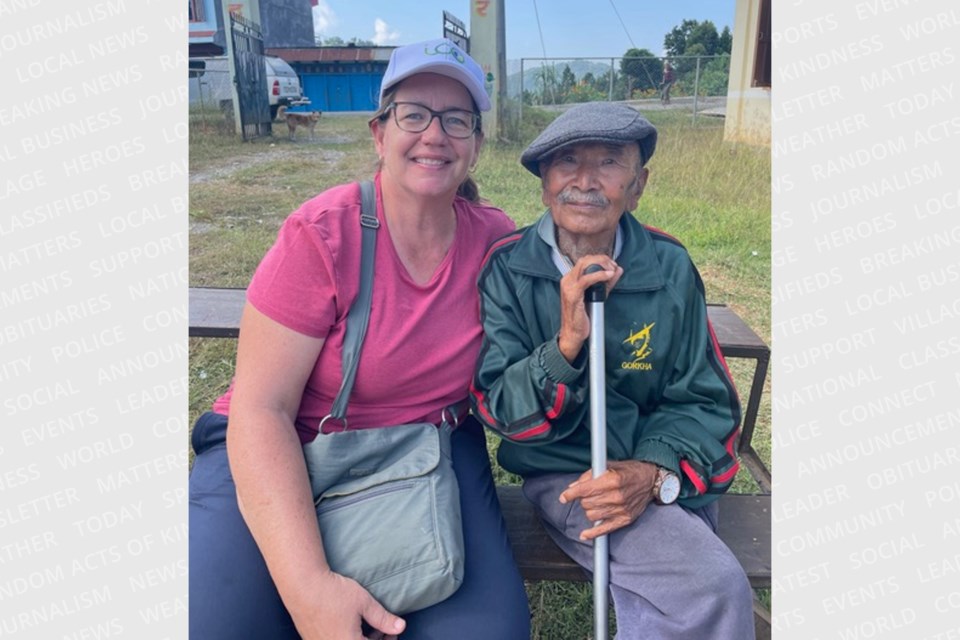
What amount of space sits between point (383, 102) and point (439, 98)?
17 centimetres

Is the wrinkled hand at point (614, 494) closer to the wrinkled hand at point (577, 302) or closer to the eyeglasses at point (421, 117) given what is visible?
the wrinkled hand at point (577, 302)

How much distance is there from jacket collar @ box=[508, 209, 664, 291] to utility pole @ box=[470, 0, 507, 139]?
31.1 ft

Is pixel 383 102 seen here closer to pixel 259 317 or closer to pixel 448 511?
pixel 259 317

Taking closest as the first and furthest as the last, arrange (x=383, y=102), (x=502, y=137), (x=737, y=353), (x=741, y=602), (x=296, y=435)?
(x=741, y=602), (x=296, y=435), (x=383, y=102), (x=737, y=353), (x=502, y=137)

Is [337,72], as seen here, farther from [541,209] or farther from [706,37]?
Result: [541,209]

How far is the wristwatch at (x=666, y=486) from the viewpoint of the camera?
1.74 meters

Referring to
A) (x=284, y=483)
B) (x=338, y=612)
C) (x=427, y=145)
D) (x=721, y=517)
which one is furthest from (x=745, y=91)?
(x=338, y=612)

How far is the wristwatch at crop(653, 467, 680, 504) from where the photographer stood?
1.74 metres

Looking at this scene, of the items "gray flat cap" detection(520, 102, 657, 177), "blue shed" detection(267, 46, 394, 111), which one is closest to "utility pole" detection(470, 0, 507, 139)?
"gray flat cap" detection(520, 102, 657, 177)

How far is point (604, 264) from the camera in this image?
1.65 metres

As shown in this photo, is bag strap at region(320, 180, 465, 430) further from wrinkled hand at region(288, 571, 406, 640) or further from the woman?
wrinkled hand at region(288, 571, 406, 640)

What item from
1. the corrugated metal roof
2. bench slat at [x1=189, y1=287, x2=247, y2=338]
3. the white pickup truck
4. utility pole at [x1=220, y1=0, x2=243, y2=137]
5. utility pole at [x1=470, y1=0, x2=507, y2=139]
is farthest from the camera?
the corrugated metal roof

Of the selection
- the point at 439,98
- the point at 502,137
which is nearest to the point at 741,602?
the point at 439,98

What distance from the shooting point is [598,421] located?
1.69 m
